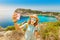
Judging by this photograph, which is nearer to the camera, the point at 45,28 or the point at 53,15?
the point at 45,28

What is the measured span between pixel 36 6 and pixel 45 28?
0.61 metres

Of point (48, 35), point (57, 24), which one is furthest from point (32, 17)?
point (57, 24)

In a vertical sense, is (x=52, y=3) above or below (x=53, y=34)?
above

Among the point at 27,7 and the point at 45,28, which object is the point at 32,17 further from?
the point at 27,7

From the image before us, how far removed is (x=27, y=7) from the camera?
4512 millimetres

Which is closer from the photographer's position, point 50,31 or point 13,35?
point 13,35

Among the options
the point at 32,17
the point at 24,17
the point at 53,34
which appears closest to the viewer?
the point at 32,17

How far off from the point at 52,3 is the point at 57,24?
0.48m

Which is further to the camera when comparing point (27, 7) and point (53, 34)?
point (27, 7)

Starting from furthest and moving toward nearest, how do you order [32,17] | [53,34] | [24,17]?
[24,17] < [53,34] < [32,17]

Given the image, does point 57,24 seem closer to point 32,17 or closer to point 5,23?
point 5,23

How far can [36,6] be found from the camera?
14.9 ft

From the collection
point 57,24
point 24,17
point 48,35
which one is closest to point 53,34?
point 48,35

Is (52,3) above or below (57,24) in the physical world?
above
